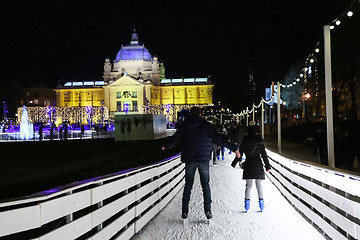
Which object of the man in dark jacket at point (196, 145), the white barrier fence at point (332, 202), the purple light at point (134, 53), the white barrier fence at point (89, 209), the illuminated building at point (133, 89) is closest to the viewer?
the white barrier fence at point (89, 209)

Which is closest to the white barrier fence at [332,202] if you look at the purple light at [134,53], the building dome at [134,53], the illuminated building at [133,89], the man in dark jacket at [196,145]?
the man in dark jacket at [196,145]

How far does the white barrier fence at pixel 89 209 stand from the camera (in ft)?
11.2

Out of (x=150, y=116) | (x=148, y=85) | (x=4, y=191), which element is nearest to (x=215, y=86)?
(x=148, y=85)

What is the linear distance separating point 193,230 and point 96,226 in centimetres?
198

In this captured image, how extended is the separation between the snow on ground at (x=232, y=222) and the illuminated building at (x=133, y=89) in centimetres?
10605

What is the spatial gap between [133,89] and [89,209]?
115 metres

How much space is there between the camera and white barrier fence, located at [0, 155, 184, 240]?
11.2ft

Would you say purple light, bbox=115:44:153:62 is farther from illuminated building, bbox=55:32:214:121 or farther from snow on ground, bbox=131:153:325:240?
snow on ground, bbox=131:153:325:240

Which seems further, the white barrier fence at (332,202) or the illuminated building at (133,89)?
the illuminated building at (133,89)

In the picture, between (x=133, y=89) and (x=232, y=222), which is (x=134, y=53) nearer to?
(x=133, y=89)

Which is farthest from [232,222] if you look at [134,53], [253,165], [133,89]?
[134,53]

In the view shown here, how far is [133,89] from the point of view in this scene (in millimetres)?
118812

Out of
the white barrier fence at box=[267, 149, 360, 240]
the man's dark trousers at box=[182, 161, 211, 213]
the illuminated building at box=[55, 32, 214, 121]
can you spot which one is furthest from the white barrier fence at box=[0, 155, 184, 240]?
the illuminated building at box=[55, 32, 214, 121]

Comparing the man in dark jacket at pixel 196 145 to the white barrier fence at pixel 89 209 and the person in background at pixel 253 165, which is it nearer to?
the white barrier fence at pixel 89 209
